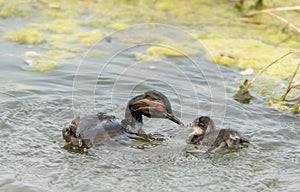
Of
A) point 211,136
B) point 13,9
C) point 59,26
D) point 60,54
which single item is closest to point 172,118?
point 211,136

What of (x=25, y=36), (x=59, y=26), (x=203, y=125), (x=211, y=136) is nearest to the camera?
(x=211, y=136)

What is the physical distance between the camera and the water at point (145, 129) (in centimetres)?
541

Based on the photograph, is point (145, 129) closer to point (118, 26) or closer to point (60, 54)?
point (60, 54)

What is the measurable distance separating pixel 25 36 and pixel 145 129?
132 inches

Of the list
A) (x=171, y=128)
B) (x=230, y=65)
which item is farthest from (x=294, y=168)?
(x=230, y=65)

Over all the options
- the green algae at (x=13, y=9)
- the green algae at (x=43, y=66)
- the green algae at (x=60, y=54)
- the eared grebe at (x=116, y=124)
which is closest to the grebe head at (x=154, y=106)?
the eared grebe at (x=116, y=124)

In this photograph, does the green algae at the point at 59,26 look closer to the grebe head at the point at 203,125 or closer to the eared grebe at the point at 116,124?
the eared grebe at the point at 116,124

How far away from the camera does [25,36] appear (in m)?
9.34

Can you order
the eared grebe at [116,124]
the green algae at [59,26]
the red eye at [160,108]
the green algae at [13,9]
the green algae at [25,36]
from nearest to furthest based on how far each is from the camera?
the eared grebe at [116,124], the red eye at [160,108], the green algae at [25,36], the green algae at [59,26], the green algae at [13,9]

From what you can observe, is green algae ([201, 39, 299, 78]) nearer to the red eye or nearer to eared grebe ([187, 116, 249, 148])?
eared grebe ([187, 116, 249, 148])

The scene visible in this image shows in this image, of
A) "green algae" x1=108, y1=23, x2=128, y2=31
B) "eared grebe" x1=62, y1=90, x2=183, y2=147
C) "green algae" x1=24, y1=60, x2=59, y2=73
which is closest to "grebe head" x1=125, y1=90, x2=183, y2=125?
"eared grebe" x1=62, y1=90, x2=183, y2=147

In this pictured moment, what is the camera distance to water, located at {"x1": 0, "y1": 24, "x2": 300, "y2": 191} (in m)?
5.41

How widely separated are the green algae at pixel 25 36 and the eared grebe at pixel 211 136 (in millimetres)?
3570

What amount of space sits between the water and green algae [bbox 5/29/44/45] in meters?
0.62
